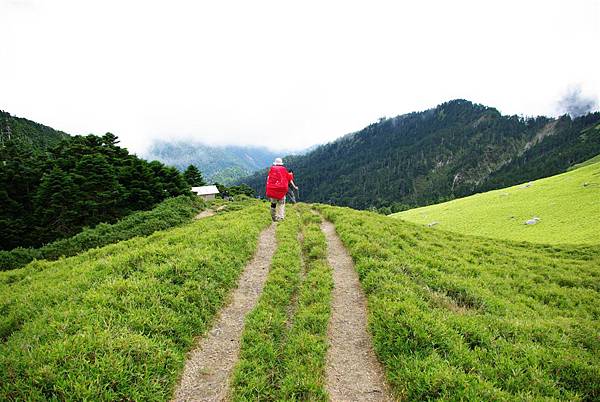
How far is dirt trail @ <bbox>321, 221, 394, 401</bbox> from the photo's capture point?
723cm

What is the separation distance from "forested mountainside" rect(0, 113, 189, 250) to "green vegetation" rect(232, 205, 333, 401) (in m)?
44.1

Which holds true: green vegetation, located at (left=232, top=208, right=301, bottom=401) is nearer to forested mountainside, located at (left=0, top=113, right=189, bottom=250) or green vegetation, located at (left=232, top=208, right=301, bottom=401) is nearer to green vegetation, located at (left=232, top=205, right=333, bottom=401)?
green vegetation, located at (left=232, top=205, right=333, bottom=401)

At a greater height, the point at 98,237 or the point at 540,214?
the point at 98,237

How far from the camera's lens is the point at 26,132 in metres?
154

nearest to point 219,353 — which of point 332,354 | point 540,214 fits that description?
point 332,354

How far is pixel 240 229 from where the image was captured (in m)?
18.2

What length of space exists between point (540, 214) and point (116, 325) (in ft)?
180

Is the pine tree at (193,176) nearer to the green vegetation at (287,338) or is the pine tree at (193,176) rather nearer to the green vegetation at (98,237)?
the green vegetation at (98,237)

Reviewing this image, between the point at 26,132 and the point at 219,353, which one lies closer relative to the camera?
the point at 219,353

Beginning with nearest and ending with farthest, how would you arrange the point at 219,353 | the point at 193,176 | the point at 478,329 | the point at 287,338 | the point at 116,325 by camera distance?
the point at 116,325 < the point at 219,353 < the point at 287,338 < the point at 478,329 < the point at 193,176

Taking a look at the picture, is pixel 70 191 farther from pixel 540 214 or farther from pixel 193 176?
pixel 540 214

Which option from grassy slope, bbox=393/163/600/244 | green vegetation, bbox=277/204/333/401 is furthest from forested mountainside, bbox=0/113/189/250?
grassy slope, bbox=393/163/600/244

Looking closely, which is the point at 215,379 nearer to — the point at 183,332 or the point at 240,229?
the point at 183,332

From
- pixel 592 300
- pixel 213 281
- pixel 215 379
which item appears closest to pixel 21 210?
pixel 213 281
